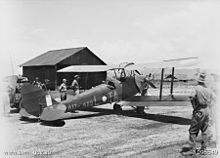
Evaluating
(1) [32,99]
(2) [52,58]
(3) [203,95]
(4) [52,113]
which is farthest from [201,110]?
(2) [52,58]

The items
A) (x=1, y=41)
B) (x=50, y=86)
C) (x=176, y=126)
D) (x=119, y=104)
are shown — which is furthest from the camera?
(x=50, y=86)

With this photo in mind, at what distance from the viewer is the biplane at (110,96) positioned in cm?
777

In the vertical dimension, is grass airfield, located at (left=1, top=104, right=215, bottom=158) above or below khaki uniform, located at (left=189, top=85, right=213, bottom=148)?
below

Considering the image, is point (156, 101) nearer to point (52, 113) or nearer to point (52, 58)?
point (52, 113)

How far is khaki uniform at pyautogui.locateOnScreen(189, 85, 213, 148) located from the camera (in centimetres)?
480

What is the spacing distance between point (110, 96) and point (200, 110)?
5.47 metres

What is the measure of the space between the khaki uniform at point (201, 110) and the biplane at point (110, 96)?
331 centimetres

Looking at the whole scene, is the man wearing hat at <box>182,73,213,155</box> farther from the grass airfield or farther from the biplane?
the biplane

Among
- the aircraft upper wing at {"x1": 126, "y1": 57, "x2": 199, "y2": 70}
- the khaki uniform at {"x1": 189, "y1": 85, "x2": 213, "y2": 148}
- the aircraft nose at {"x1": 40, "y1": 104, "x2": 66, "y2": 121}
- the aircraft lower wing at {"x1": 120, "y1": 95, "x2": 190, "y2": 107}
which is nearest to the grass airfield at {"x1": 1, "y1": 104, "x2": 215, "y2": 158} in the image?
the aircraft nose at {"x1": 40, "y1": 104, "x2": 66, "y2": 121}

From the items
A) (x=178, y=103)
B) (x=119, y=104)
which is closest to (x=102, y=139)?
(x=178, y=103)

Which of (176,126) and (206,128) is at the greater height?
(206,128)

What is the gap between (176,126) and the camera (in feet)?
25.0

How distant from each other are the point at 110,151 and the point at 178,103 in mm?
4597

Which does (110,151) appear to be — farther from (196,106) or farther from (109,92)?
(109,92)
